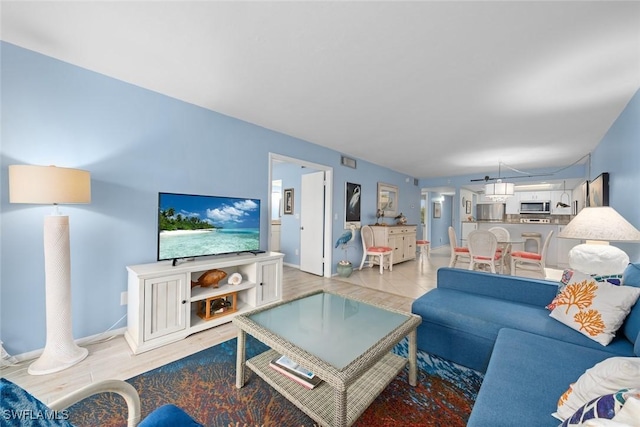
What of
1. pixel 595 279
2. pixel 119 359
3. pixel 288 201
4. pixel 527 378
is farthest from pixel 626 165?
pixel 119 359

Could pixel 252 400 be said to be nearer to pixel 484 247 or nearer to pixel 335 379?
pixel 335 379

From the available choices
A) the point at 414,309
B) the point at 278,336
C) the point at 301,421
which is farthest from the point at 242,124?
the point at 301,421

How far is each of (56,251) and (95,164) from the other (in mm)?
750

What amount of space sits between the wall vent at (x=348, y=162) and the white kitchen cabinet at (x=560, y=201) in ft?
19.0

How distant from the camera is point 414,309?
1988 mm

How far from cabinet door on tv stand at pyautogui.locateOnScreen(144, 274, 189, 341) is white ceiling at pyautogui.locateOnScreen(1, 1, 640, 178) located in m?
1.73

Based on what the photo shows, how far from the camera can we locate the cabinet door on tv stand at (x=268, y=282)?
2.73 metres

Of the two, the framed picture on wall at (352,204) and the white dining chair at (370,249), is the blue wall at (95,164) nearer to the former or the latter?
the framed picture on wall at (352,204)

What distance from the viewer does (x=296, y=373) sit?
1.43 metres

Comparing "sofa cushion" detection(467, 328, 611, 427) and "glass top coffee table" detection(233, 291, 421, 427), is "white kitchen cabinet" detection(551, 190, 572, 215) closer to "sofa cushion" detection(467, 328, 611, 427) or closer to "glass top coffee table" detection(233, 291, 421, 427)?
"sofa cushion" detection(467, 328, 611, 427)

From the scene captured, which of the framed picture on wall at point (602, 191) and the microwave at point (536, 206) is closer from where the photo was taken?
the framed picture on wall at point (602, 191)

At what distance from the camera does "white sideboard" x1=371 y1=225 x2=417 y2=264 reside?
5111 millimetres

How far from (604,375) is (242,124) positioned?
332 centimetres

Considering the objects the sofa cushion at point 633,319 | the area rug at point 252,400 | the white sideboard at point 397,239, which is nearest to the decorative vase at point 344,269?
the white sideboard at point 397,239
